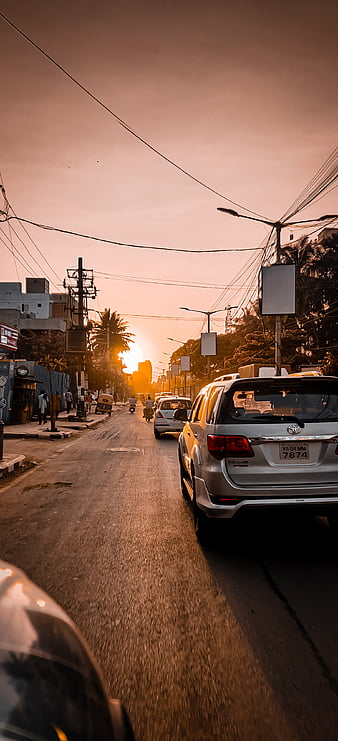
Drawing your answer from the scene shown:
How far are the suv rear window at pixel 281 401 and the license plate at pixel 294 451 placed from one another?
9.3 inches

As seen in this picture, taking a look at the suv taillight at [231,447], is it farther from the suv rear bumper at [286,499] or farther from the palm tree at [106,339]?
the palm tree at [106,339]

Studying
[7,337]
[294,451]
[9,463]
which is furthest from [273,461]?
[7,337]

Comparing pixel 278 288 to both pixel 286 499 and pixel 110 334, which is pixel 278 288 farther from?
pixel 110 334

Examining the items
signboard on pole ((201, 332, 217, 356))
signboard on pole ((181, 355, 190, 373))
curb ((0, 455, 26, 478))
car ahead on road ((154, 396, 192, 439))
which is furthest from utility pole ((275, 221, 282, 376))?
signboard on pole ((181, 355, 190, 373))

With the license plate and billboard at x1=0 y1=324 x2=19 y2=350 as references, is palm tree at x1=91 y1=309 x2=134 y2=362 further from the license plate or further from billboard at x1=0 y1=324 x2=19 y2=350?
the license plate

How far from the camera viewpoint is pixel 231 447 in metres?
5.52

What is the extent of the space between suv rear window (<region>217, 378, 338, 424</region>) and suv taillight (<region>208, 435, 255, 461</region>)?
0.59 ft

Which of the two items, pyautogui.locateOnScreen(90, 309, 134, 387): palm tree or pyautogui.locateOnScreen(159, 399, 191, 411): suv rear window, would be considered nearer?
pyautogui.locateOnScreen(159, 399, 191, 411): suv rear window

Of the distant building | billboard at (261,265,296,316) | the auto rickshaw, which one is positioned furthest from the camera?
the distant building

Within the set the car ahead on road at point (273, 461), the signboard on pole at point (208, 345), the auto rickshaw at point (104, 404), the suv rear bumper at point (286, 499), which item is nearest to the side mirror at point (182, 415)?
the car ahead on road at point (273, 461)

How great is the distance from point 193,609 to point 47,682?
2.90 meters

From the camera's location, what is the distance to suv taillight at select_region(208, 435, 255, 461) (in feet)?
17.9

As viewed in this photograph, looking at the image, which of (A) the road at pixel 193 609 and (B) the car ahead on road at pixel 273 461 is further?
(B) the car ahead on road at pixel 273 461

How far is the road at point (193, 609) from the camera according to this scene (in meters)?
2.85
